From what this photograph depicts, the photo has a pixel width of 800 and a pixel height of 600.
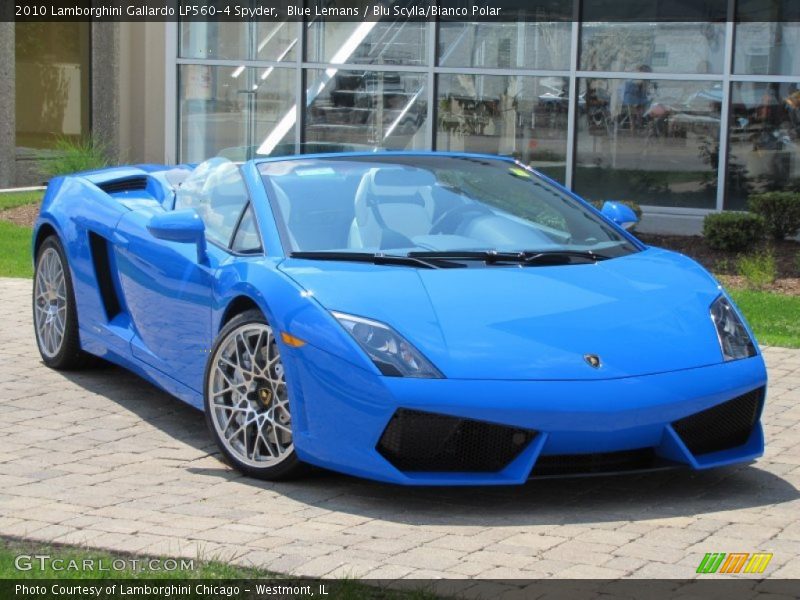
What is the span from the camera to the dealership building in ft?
50.0

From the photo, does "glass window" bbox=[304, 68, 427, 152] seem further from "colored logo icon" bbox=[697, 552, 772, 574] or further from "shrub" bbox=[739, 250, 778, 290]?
"colored logo icon" bbox=[697, 552, 772, 574]

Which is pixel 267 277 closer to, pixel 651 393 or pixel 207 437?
pixel 207 437

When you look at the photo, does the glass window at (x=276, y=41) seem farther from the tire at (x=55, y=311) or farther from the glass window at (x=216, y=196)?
the glass window at (x=216, y=196)

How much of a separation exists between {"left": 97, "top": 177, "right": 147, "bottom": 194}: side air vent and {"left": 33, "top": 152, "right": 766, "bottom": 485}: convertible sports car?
531 millimetres

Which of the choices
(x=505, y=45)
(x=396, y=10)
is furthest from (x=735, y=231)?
(x=396, y=10)

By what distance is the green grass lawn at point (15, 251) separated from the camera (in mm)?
11641

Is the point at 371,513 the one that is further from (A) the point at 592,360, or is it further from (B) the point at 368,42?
(B) the point at 368,42

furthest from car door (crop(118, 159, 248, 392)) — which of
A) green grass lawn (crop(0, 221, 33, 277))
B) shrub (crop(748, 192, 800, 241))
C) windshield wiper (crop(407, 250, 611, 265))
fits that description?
shrub (crop(748, 192, 800, 241))

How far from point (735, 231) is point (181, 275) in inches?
329

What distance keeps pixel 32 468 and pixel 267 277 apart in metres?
1.30

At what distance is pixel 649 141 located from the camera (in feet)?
51.9

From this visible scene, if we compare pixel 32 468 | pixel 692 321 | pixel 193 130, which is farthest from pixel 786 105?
pixel 32 468

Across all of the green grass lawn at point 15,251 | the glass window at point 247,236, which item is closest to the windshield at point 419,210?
the glass window at point 247,236

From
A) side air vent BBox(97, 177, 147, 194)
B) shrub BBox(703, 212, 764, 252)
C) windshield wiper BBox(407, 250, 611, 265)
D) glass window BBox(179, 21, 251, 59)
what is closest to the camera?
windshield wiper BBox(407, 250, 611, 265)
